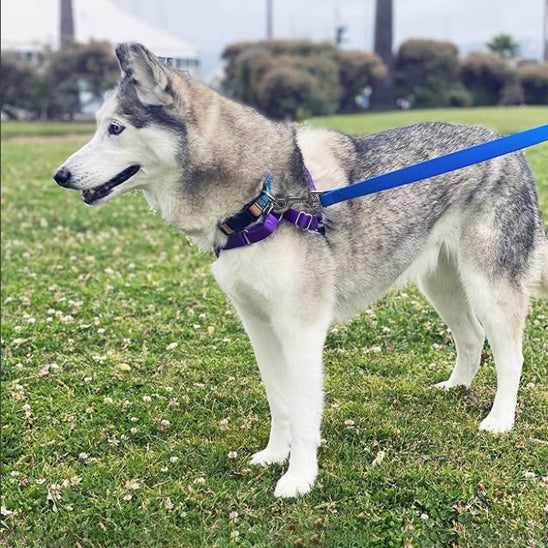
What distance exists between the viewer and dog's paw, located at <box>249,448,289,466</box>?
14.2ft

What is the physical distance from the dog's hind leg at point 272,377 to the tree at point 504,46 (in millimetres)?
41032

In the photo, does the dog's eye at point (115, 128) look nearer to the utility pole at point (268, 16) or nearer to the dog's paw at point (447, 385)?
the dog's paw at point (447, 385)

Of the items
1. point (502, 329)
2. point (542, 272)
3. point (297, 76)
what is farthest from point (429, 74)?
point (502, 329)

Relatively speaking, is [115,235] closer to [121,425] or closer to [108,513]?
[121,425]

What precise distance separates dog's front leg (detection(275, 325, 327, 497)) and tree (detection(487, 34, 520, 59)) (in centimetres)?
4125

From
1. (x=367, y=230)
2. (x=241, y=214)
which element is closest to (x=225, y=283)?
(x=241, y=214)

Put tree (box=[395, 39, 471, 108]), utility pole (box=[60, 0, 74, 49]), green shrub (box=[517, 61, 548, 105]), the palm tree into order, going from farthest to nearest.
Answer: green shrub (box=[517, 61, 548, 105])
tree (box=[395, 39, 471, 108])
the palm tree
utility pole (box=[60, 0, 74, 49])

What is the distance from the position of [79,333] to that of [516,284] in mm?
3570

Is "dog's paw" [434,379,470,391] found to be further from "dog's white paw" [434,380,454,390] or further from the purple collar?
the purple collar

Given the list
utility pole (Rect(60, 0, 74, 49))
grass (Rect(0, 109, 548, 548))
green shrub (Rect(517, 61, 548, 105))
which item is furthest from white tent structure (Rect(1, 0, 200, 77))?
grass (Rect(0, 109, 548, 548))

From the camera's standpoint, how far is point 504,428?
4504mm

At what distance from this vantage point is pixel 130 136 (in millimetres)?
3561

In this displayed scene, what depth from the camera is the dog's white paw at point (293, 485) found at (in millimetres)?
3949

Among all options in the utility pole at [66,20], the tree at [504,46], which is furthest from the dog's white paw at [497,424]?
the tree at [504,46]
